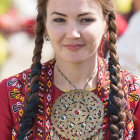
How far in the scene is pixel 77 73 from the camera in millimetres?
2090

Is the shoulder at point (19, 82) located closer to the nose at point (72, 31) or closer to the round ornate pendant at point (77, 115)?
the round ornate pendant at point (77, 115)

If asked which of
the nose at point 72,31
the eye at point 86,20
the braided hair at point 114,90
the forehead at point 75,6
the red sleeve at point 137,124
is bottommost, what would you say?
the red sleeve at point 137,124

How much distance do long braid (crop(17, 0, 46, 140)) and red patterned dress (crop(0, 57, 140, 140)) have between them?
0.04 m

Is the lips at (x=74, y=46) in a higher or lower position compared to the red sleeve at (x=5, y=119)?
higher

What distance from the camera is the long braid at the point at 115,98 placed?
77.1 inches

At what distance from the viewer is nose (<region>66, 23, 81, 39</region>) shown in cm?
189

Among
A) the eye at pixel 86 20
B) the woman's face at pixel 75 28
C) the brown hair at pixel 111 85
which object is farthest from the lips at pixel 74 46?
the brown hair at pixel 111 85

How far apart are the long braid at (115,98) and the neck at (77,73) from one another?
0.10 m

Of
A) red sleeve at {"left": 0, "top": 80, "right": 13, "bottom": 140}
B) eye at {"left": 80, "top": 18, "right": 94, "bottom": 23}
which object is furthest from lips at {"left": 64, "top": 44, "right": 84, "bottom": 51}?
red sleeve at {"left": 0, "top": 80, "right": 13, "bottom": 140}

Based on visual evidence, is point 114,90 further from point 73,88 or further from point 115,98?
point 73,88

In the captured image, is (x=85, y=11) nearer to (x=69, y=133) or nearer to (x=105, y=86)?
(x=105, y=86)

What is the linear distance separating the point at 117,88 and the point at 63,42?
1.14 ft

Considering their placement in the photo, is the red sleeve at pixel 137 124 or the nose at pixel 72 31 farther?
the red sleeve at pixel 137 124

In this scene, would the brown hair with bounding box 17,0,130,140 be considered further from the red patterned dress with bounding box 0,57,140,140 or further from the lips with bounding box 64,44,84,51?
the lips with bounding box 64,44,84,51
